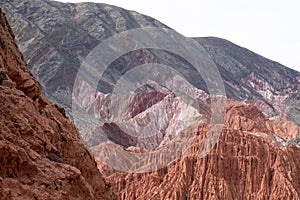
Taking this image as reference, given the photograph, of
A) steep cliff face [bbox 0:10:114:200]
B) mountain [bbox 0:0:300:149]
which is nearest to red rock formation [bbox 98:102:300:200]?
mountain [bbox 0:0:300:149]

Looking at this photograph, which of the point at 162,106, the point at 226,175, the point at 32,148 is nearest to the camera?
the point at 32,148

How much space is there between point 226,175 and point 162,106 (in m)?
44.5

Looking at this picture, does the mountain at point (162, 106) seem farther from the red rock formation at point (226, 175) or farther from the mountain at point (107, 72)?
the mountain at point (107, 72)

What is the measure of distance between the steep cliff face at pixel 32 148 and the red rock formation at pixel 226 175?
3176 centimetres

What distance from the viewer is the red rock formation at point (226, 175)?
132 feet

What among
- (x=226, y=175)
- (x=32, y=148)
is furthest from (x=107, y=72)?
(x=32, y=148)

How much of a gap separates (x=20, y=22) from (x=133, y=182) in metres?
70.3

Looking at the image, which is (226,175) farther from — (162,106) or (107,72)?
(107,72)

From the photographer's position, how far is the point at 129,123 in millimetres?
80688

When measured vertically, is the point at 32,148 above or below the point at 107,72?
above

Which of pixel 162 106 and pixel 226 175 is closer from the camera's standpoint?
pixel 226 175

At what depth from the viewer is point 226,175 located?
1625 inches

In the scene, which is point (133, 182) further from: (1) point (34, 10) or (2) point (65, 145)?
(1) point (34, 10)

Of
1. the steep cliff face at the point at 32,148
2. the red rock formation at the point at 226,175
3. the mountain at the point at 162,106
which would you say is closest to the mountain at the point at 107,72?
the mountain at the point at 162,106
